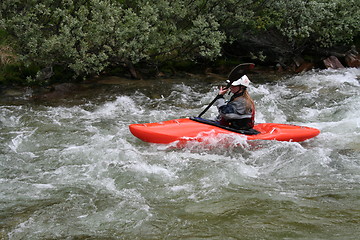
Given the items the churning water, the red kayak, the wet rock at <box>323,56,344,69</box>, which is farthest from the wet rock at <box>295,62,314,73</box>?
the red kayak

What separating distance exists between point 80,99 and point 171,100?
202 centimetres

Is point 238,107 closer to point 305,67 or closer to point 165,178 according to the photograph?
point 165,178

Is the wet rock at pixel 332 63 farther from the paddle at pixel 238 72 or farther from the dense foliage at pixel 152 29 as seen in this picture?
the paddle at pixel 238 72

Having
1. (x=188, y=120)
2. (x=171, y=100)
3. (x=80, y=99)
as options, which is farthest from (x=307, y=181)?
(x=80, y=99)

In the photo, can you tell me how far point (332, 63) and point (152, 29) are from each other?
5.86 metres

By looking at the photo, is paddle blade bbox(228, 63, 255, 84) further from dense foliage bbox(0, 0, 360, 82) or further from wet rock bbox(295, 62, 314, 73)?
wet rock bbox(295, 62, 314, 73)

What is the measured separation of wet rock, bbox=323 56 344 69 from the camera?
456 inches

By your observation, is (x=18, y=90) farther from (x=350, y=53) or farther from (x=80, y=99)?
(x=350, y=53)

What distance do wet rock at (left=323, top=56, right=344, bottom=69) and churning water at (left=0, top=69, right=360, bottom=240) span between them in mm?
3313

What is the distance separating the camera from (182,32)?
9734 mm

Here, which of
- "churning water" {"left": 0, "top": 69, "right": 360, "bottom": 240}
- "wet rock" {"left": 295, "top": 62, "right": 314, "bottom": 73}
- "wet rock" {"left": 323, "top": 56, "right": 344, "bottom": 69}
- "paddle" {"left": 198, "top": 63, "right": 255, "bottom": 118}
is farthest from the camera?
"wet rock" {"left": 295, "top": 62, "right": 314, "bottom": 73}

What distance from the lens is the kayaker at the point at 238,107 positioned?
5887mm

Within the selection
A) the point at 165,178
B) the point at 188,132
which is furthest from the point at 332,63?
the point at 165,178

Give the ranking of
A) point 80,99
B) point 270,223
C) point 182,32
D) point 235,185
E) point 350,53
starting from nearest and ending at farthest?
point 270,223 < point 235,185 < point 80,99 < point 182,32 < point 350,53
